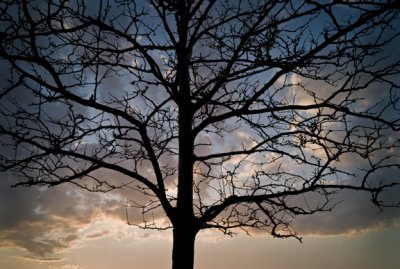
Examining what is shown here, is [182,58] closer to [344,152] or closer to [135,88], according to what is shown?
[135,88]

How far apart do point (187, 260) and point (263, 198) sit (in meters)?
1.23

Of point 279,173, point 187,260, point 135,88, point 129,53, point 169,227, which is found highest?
point 129,53

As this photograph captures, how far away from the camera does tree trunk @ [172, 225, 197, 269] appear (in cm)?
451

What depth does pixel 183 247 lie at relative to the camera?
4555 millimetres

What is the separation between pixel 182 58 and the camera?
519cm

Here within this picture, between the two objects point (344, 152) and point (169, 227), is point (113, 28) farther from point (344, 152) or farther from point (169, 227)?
point (344, 152)

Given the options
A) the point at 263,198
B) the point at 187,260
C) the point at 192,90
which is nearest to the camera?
the point at 187,260

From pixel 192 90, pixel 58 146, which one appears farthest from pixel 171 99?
pixel 58 146

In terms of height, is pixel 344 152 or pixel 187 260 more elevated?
pixel 344 152

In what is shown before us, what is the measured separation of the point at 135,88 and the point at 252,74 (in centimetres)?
160

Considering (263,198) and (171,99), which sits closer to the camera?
(263,198)

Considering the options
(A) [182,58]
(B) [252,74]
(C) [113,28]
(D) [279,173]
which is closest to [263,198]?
(D) [279,173]

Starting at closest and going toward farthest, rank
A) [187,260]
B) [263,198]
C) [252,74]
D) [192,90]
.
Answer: [187,260], [263,198], [252,74], [192,90]

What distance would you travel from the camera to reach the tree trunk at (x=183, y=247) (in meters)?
4.51
